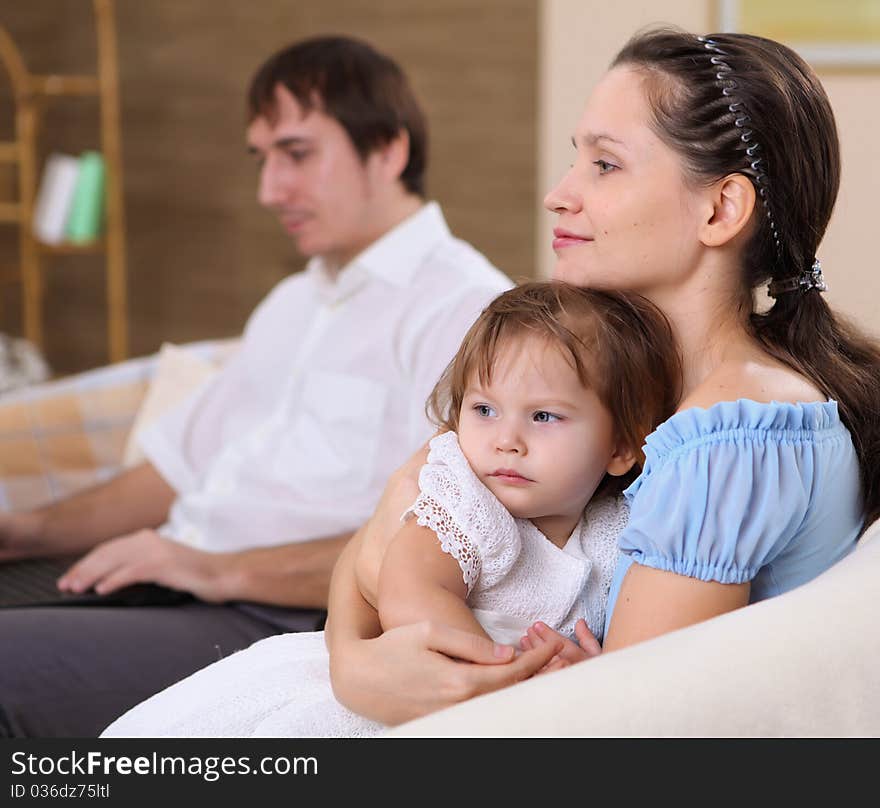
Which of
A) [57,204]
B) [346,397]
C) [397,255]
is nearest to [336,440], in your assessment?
[346,397]

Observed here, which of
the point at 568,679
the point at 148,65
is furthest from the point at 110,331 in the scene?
the point at 568,679

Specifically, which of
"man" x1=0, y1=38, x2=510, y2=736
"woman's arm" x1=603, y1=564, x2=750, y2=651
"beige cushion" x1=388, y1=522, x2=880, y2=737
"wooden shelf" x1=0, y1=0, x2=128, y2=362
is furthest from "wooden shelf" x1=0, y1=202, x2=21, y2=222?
"beige cushion" x1=388, y1=522, x2=880, y2=737

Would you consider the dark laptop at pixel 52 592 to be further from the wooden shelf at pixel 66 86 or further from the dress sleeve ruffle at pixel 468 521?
the wooden shelf at pixel 66 86

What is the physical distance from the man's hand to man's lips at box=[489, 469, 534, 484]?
0.78 metres

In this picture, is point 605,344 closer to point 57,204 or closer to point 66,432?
point 66,432

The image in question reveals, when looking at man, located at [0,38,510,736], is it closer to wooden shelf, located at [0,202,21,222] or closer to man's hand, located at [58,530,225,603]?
man's hand, located at [58,530,225,603]

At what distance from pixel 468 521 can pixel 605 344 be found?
20cm

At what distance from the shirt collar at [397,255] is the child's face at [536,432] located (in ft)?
2.83

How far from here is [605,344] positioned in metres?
1.21

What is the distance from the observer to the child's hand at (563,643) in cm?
113

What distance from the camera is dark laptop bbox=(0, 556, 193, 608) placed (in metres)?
1.92

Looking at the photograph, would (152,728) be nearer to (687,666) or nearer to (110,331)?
(687,666)

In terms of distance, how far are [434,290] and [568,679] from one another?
118 centimetres

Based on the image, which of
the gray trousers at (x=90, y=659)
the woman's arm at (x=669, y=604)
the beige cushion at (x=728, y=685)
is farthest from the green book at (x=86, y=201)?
the beige cushion at (x=728, y=685)
